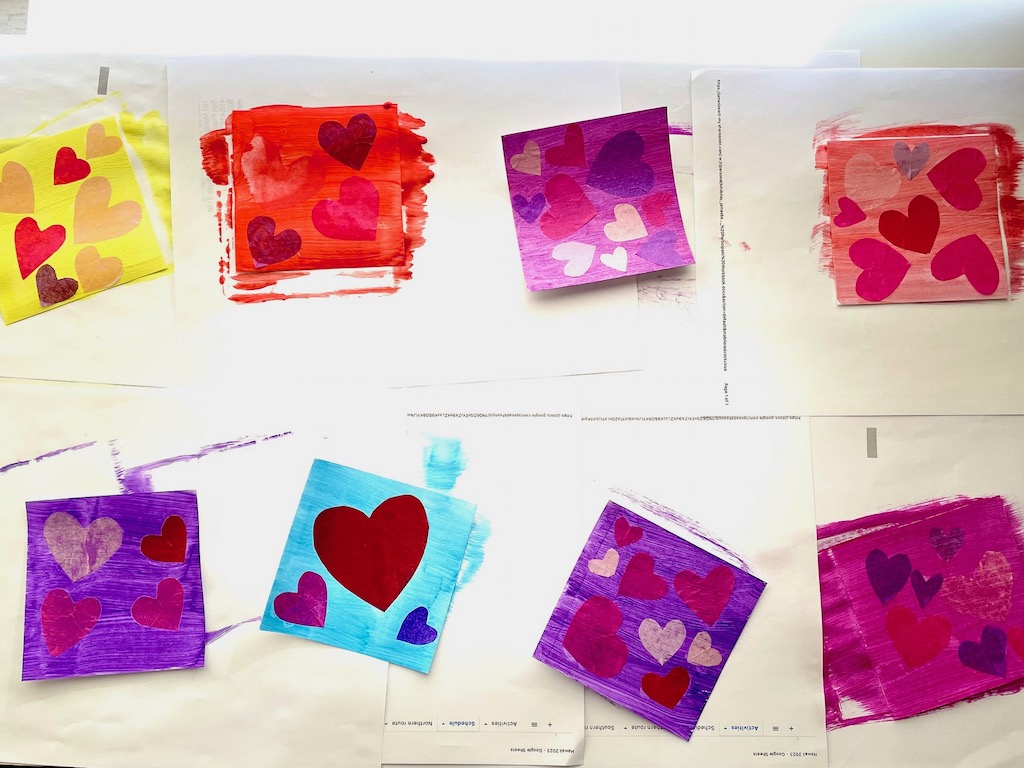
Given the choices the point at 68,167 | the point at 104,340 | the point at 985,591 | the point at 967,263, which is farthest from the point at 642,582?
the point at 68,167

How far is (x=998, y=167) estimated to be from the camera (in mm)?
679

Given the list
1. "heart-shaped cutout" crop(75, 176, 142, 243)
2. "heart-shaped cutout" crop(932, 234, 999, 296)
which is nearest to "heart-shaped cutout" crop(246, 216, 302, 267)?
"heart-shaped cutout" crop(75, 176, 142, 243)

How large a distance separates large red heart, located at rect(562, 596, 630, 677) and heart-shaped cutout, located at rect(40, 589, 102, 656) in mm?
403

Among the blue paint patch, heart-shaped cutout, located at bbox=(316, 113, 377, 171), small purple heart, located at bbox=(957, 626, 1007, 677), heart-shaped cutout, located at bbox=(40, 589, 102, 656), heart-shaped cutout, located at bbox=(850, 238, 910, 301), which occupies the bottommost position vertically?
small purple heart, located at bbox=(957, 626, 1007, 677)

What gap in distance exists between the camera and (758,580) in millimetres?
662

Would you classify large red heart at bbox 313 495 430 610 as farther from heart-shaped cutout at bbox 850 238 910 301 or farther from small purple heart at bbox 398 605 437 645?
heart-shaped cutout at bbox 850 238 910 301

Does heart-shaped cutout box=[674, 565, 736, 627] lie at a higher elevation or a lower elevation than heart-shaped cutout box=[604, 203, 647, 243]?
lower

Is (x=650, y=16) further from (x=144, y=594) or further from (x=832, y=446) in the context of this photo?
(x=144, y=594)

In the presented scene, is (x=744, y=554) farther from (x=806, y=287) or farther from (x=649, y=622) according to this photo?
(x=806, y=287)

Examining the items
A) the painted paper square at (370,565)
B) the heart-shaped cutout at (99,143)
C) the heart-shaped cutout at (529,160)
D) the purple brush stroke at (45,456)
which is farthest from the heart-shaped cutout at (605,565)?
the heart-shaped cutout at (99,143)

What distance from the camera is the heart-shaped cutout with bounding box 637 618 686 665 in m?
0.65

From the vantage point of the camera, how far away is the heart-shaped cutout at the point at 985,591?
0.66 metres

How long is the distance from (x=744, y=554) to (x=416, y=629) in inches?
11.4

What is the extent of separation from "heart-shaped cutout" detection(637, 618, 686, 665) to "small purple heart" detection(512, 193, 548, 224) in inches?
14.1
